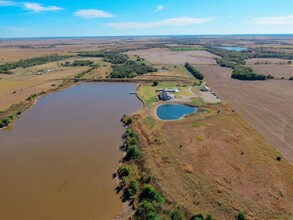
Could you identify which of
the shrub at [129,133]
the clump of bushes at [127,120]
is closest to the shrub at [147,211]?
the shrub at [129,133]

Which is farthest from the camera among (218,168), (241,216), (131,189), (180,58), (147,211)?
(180,58)

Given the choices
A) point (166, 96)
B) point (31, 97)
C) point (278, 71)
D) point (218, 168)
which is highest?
point (218, 168)

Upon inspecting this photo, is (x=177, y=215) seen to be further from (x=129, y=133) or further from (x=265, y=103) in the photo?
(x=265, y=103)

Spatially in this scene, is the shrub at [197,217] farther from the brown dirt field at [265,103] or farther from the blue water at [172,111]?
the blue water at [172,111]

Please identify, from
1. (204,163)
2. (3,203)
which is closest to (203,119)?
(204,163)

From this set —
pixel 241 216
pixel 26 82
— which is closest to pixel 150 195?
pixel 241 216

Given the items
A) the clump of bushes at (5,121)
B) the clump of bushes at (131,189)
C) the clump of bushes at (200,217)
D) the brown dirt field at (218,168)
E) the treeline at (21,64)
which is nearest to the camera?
the clump of bushes at (200,217)

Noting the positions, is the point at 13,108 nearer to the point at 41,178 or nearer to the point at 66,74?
the point at 41,178
